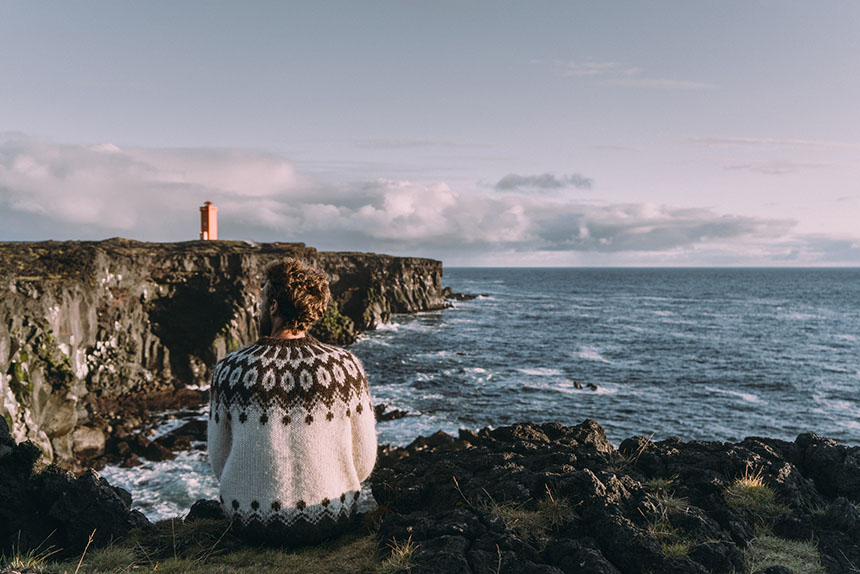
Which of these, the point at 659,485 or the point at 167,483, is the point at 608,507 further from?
the point at 167,483

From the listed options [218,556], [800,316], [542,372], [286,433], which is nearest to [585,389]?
[542,372]

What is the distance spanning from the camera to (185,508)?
15516mm

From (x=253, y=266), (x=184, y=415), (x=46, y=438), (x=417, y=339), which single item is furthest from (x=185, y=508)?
(x=417, y=339)

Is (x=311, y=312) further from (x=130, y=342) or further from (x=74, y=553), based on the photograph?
(x=130, y=342)

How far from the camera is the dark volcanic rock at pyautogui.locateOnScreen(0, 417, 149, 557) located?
596 cm

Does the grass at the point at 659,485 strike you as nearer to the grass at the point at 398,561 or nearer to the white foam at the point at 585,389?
the grass at the point at 398,561

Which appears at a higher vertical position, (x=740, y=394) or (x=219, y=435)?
(x=219, y=435)

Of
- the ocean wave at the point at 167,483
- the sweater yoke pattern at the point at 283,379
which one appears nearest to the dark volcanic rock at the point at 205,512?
the sweater yoke pattern at the point at 283,379

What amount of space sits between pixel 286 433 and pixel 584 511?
3.62 m

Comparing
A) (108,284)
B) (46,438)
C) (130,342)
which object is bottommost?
(46,438)

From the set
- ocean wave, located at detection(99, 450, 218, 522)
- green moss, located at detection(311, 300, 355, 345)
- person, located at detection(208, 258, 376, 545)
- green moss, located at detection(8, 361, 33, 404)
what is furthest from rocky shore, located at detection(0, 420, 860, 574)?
green moss, located at detection(311, 300, 355, 345)

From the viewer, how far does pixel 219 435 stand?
17.3ft

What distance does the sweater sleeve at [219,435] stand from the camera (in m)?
5.22

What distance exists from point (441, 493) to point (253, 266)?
102ft
